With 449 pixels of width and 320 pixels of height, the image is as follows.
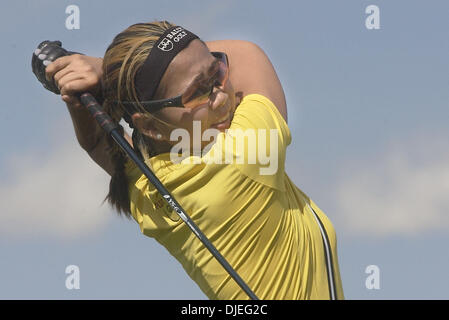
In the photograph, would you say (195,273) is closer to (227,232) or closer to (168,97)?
(227,232)

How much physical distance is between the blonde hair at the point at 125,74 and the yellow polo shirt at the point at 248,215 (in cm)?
23

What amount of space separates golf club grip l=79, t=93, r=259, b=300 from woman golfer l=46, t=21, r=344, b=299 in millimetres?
56

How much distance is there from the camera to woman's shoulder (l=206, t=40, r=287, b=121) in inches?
140

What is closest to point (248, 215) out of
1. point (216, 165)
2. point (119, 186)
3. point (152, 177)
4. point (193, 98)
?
point (216, 165)

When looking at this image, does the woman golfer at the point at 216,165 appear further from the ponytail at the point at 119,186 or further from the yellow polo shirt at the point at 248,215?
the ponytail at the point at 119,186

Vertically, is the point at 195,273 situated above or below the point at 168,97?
below

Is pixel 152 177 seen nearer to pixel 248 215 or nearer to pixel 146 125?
pixel 146 125

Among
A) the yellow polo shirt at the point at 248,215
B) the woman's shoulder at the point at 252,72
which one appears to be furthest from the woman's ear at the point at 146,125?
the woman's shoulder at the point at 252,72

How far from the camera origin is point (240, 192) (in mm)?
3289

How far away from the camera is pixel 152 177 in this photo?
3.34 metres

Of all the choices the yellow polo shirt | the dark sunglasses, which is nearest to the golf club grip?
the yellow polo shirt

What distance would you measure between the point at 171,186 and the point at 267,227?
1.51 feet
